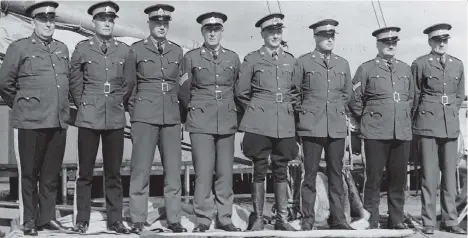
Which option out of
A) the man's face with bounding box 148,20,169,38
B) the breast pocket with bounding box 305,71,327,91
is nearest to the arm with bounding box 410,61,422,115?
the breast pocket with bounding box 305,71,327,91

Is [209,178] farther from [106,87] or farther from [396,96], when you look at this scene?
[396,96]

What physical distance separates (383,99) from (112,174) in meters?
2.35

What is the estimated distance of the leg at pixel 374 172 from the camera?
191 inches

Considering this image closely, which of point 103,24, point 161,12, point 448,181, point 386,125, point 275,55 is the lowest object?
point 448,181

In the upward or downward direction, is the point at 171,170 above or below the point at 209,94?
below

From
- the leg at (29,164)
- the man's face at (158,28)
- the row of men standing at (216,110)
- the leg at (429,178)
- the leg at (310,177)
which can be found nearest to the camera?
the leg at (29,164)

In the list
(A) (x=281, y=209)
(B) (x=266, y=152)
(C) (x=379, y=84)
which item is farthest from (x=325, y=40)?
(A) (x=281, y=209)

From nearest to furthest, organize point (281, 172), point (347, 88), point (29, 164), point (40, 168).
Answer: point (29, 164)
point (40, 168)
point (281, 172)
point (347, 88)

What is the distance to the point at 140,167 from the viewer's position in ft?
14.5

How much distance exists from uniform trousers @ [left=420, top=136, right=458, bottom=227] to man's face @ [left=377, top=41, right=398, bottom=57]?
0.79 meters

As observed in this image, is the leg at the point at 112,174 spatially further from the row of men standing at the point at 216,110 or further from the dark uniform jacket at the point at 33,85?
the dark uniform jacket at the point at 33,85

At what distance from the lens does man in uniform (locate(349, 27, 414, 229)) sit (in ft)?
15.9

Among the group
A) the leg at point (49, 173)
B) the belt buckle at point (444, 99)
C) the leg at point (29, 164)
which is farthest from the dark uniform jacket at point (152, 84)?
the belt buckle at point (444, 99)

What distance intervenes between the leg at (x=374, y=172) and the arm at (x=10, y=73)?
289 cm
